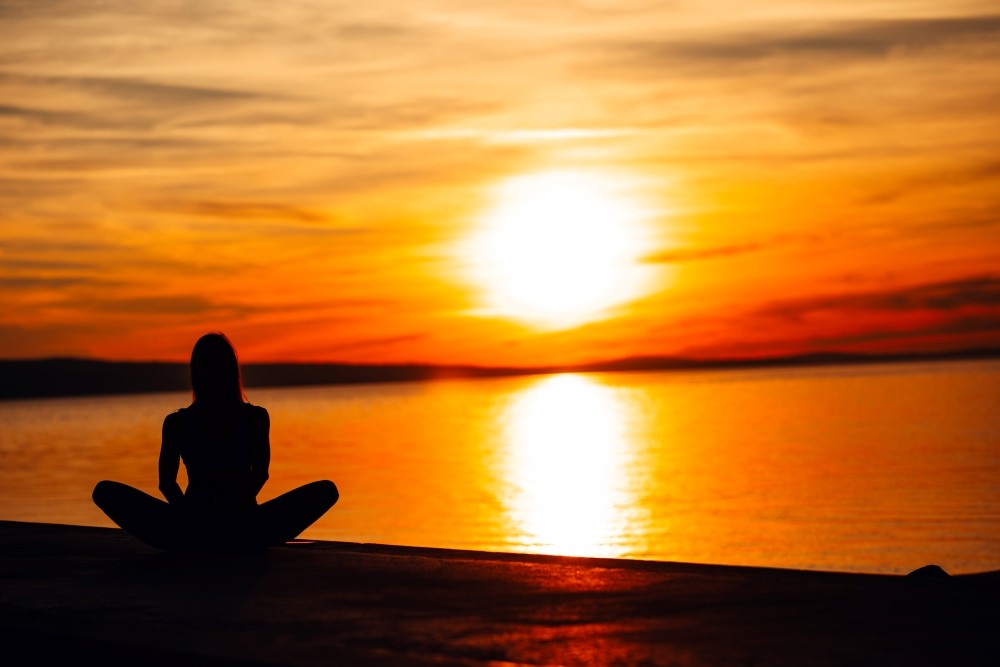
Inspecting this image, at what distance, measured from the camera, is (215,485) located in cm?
1051

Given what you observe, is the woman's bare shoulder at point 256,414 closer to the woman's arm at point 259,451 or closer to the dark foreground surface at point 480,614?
the woman's arm at point 259,451

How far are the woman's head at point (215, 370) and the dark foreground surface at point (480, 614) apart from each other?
1289 mm

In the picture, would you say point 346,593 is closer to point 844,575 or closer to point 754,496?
point 844,575

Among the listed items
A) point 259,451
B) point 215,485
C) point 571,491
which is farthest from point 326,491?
point 571,491

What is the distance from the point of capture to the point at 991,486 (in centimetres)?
4319

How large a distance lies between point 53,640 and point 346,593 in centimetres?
204

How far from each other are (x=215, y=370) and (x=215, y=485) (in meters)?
A: 0.97

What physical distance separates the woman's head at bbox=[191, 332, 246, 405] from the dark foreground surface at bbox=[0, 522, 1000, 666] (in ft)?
4.23

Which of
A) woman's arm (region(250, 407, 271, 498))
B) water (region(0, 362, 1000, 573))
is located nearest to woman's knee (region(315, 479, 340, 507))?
woman's arm (region(250, 407, 271, 498))

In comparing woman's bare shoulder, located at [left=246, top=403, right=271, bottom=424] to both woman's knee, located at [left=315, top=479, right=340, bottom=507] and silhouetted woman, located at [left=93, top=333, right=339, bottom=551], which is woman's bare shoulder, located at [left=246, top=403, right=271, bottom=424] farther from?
woman's knee, located at [left=315, top=479, right=340, bottom=507]

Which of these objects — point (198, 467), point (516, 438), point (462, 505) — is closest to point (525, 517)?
point (462, 505)

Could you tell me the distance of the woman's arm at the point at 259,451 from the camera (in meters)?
10.4

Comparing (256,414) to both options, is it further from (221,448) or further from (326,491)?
(326,491)

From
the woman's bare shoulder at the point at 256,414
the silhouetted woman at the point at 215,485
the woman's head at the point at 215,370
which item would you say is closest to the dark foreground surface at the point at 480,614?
the silhouetted woman at the point at 215,485
